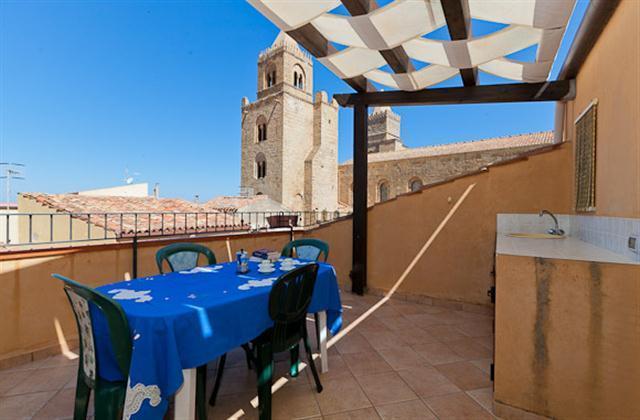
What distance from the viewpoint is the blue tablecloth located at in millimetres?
1094

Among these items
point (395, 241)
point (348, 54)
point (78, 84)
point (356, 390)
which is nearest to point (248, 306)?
point (356, 390)

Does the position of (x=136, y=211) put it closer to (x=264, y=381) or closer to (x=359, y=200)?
(x=359, y=200)

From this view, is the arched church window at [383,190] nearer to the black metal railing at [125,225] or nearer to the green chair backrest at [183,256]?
the black metal railing at [125,225]

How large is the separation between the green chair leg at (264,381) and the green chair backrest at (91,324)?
1.97 ft

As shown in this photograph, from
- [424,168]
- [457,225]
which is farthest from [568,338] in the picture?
[424,168]

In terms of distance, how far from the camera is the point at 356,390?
5.97 ft

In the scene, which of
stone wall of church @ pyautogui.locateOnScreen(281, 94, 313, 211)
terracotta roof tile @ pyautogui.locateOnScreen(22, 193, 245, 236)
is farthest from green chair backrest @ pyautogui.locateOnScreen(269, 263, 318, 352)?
stone wall of church @ pyautogui.locateOnScreen(281, 94, 313, 211)

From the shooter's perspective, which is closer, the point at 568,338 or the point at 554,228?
the point at 568,338

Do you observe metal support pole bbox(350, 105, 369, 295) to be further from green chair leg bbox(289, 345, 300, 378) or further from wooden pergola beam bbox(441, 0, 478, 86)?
green chair leg bbox(289, 345, 300, 378)

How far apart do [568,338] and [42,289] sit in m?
3.48

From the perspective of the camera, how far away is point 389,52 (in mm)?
2564

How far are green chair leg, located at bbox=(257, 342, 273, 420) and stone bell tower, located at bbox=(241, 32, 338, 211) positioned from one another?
53.3 ft

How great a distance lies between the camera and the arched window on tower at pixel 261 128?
19234mm

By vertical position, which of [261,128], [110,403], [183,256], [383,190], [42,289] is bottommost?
[110,403]
